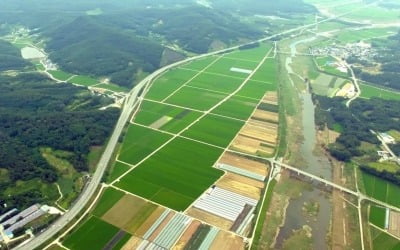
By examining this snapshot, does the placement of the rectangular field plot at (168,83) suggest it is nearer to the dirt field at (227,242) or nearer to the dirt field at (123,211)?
the dirt field at (123,211)

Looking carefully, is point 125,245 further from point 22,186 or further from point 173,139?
point 173,139

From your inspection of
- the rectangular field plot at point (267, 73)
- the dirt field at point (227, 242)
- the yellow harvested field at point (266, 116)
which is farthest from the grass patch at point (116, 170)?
the rectangular field plot at point (267, 73)

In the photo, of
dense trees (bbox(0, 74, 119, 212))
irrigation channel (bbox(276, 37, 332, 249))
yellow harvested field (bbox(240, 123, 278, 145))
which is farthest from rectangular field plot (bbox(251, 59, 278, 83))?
dense trees (bbox(0, 74, 119, 212))

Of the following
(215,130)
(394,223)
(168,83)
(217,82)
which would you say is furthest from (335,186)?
(168,83)

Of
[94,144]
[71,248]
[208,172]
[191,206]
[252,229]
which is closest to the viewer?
[71,248]

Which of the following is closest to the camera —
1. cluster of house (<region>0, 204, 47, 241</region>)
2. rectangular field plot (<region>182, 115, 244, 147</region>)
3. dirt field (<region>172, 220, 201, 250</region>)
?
dirt field (<region>172, 220, 201, 250</region>)

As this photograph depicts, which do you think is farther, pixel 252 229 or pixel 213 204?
pixel 213 204

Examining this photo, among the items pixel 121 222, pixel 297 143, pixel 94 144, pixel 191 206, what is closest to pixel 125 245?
pixel 121 222

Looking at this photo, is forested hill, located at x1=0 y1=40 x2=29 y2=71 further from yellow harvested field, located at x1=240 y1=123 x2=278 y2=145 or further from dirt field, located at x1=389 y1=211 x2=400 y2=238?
dirt field, located at x1=389 y1=211 x2=400 y2=238
